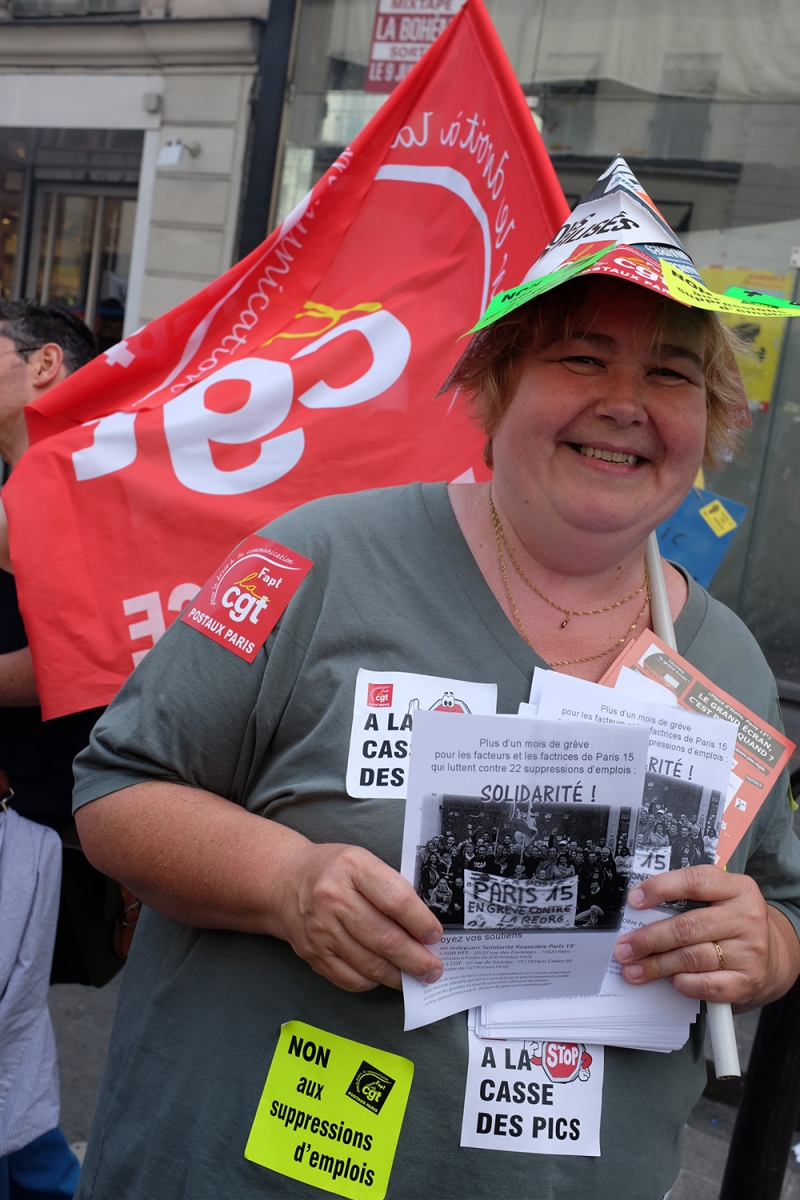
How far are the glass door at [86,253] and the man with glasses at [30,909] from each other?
6.88 metres

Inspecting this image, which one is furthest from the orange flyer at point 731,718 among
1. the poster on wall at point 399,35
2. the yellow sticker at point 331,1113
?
the poster on wall at point 399,35

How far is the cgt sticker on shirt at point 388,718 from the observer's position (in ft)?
4.34

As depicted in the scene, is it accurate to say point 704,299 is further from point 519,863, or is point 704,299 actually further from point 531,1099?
point 531,1099

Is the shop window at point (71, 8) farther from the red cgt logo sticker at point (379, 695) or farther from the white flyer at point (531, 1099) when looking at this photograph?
the white flyer at point (531, 1099)

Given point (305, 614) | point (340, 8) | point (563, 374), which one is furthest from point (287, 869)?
point (340, 8)

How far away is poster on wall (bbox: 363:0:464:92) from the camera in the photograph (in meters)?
6.86

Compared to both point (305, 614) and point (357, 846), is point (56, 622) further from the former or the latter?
point (357, 846)

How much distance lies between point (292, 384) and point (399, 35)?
18.7ft

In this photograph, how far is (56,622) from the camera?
7.16ft

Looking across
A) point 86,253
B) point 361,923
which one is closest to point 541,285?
point 361,923

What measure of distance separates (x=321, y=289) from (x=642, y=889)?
5.36 feet

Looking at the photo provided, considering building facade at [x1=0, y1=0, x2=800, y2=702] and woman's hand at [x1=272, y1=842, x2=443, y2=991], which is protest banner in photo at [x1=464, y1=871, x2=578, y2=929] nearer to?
woman's hand at [x1=272, y1=842, x2=443, y2=991]

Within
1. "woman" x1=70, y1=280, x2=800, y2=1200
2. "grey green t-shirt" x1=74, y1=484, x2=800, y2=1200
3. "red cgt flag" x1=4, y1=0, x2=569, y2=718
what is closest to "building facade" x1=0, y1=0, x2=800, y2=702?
"red cgt flag" x1=4, y1=0, x2=569, y2=718

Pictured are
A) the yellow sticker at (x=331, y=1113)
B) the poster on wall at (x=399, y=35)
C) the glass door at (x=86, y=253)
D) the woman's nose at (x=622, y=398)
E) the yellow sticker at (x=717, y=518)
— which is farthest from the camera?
the glass door at (x=86, y=253)
